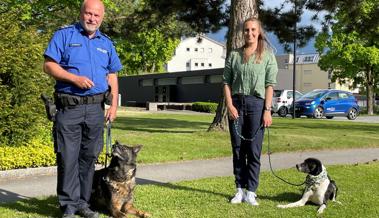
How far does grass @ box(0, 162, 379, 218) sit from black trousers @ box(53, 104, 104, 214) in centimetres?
49

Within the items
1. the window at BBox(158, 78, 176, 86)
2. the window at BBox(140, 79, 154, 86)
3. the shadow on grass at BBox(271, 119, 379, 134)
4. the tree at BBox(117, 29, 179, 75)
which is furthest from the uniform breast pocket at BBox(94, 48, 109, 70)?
the tree at BBox(117, 29, 179, 75)

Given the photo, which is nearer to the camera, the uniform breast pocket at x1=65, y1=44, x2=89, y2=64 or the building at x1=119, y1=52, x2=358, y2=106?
the uniform breast pocket at x1=65, y1=44, x2=89, y2=64

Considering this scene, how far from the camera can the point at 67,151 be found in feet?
17.1

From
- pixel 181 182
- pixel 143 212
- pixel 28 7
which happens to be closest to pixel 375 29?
pixel 28 7

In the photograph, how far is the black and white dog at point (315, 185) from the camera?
6301 millimetres

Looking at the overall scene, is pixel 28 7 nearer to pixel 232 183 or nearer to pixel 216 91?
pixel 232 183

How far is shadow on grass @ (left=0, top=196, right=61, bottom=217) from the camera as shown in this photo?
19.2ft

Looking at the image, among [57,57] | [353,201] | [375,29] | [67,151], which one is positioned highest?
[375,29]

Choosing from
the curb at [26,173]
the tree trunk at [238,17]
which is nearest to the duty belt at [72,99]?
the curb at [26,173]

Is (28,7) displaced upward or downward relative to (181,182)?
upward

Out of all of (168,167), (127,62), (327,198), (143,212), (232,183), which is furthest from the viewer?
(127,62)

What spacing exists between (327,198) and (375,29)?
15.9m

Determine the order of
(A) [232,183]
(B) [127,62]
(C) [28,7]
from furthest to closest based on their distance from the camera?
(B) [127,62], (C) [28,7], (A) [232,183]

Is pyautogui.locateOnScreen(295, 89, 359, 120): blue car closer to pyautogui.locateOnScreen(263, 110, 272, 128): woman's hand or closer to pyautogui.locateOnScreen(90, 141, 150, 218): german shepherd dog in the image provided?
pyautogui.locateOnScreen(263, 110, 272, 128): woman's hand
